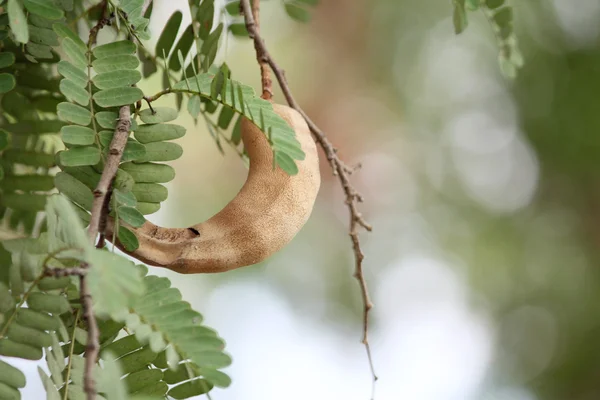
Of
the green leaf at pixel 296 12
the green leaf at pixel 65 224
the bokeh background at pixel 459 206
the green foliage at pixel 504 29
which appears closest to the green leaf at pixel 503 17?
the green foliage at pixel 504 29

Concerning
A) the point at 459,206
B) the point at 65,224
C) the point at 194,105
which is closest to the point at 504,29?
the point at 194,105

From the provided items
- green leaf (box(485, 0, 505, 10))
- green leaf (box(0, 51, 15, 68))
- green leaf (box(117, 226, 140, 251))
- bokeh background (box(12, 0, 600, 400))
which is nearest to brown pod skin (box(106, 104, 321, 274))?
green leaf (box(117, 226, 140, 251))

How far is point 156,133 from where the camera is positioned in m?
0.35

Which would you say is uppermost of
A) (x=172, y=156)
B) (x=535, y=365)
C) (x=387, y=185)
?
(x=387, y=185)

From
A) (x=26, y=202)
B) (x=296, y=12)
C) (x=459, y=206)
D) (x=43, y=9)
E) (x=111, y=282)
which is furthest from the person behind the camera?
(x=459, y=206)

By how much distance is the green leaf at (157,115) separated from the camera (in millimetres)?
347

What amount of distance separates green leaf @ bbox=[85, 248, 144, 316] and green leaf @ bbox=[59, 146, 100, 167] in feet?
0.39

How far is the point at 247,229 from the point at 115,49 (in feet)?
0.36

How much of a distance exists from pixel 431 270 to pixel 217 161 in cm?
57

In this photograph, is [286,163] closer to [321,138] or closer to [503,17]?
[321,138]

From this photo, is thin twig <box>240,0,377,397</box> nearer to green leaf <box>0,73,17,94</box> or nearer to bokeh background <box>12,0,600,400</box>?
green leaf <box>0,73,17,94</box>

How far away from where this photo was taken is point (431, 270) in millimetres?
1702

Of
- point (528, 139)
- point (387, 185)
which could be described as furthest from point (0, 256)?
point (528, 139)

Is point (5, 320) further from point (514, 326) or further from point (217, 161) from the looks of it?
point (514, 326)
